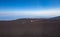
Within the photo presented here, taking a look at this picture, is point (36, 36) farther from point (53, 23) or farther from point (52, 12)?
point (52, 12)

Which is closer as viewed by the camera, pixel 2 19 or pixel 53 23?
pixel 2 19

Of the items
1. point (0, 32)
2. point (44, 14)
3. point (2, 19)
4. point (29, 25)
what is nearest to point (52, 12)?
point (44, 14)

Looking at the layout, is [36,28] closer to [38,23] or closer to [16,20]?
[38,23]

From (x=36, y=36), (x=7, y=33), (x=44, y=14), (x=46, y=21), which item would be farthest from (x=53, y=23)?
(x=7, y=33)

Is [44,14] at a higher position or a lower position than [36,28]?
higher

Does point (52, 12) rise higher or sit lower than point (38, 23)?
higher

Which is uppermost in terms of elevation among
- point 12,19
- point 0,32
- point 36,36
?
point 12,19
